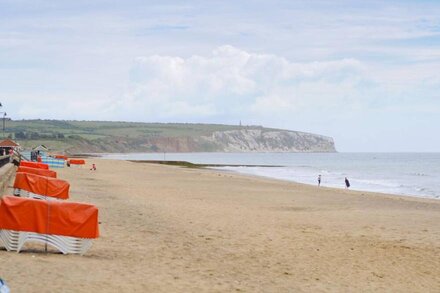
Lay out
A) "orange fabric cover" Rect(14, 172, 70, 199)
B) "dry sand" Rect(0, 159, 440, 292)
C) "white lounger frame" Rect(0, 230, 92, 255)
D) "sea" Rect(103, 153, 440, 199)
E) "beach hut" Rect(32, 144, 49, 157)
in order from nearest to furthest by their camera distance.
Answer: "dry sand" Rect(0, 159, 440, 292) → "white lounger frame" Rect(0, 230, 92, 255) → "orange fabric cover" Rect(14, 172, 70, 199) → "sea" Rect(103, 153, 440, 199) → "beach hut" Rect(32, 144, 49, 157)

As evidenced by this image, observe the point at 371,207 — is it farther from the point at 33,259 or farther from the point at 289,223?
the point at 33,259

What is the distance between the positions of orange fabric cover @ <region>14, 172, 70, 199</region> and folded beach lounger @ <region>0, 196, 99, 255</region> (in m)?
8.37

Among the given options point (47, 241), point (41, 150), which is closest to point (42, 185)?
point (47, 241)

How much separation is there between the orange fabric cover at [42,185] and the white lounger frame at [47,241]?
323 inches

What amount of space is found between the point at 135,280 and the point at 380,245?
7300 millimetres

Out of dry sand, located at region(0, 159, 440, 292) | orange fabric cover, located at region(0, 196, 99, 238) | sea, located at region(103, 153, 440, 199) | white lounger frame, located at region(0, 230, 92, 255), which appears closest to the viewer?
dry sand, located at region(0, 159, 440, 292)

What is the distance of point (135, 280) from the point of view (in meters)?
11.0

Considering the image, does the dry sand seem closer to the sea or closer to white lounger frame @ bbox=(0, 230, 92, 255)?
white lounger frame @ bbox=(0, 230, 92, 255)

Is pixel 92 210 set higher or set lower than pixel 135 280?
higher

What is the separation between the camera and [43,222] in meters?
12.3

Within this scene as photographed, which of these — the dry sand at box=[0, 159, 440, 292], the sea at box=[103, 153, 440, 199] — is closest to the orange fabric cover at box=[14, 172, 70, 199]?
the dry sand at box=[0, 159, 440, 292]

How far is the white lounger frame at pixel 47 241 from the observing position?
40.4 ft

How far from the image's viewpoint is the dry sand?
10953mm

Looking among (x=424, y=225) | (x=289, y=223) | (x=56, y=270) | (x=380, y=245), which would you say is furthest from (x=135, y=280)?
(x=424, y=225)
